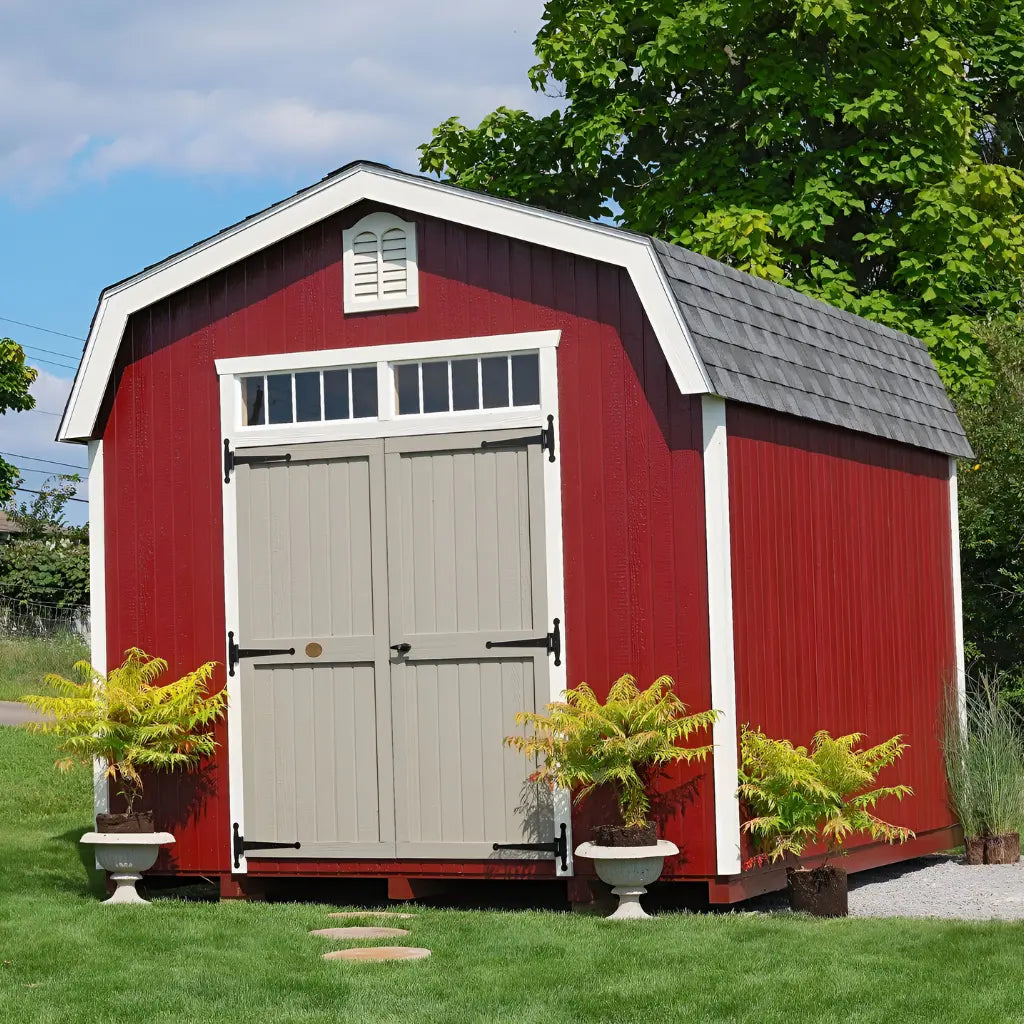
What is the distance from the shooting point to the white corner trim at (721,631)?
896 cm

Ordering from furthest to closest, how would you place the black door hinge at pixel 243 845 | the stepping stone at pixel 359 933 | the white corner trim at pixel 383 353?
1. the black door hinge at pixel 243 845
2. the white corner trim at pixel 383 353
3. the stepping stone at pixel 359 933

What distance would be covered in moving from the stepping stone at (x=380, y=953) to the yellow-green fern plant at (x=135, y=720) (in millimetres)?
2259

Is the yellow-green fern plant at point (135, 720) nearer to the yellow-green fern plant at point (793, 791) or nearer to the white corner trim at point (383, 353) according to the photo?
the white corner trim at point (383, 353)

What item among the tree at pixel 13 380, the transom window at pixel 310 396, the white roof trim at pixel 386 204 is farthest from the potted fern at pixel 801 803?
the tree at pixel 13 380

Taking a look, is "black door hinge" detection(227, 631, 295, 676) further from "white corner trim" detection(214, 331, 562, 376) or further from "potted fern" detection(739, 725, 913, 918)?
"potted fern" detection(739, 725, 913, 918)

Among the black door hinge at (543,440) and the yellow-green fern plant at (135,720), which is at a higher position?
the black door hinge at (543,440)

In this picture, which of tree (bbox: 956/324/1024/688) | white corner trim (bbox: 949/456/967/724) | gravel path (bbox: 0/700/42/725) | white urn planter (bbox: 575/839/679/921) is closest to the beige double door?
white urn planter (bbox: 575/839/679/921)

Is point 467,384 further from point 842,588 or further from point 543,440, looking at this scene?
point 842,588

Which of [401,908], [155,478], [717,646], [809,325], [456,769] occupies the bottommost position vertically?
[401,908]

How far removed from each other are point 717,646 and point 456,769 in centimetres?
165

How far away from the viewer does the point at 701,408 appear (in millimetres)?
9148

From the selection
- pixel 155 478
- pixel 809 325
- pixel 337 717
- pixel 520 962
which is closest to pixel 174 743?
pixel 337 717

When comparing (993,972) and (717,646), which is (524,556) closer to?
(717,646)

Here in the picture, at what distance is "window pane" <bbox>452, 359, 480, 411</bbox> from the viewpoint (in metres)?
9.70
